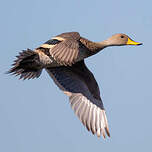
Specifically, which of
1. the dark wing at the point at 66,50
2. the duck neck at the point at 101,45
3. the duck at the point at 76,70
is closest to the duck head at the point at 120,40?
the duck at the point at 76,70

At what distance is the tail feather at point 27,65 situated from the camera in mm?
8649

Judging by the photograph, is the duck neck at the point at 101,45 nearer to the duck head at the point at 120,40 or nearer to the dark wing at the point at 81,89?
the duck head at the point at 120,40

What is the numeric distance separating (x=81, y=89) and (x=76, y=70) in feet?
1.42

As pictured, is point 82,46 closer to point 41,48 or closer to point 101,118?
point 41,48

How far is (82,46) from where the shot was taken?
30.0 feet

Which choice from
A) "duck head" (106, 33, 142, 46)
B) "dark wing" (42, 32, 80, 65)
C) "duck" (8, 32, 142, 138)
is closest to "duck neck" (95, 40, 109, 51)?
"duck" (8, 32, 142, 138)

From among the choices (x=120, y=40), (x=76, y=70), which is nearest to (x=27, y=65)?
(x=76, y=70)

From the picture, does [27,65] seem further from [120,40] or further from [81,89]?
[120,40]

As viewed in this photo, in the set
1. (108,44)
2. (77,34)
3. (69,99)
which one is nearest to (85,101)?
(69,99)

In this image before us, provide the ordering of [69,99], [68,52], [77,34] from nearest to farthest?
[68,52]
[77,34]
[69,99]

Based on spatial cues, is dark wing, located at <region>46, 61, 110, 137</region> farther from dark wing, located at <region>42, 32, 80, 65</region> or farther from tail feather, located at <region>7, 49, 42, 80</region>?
dark wing, located at <region>42, 32, 80, 65</region>

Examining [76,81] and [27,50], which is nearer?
[27,50]

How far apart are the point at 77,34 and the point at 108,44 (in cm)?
127


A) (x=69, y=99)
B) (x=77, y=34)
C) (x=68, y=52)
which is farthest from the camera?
(x=69, y=99)
